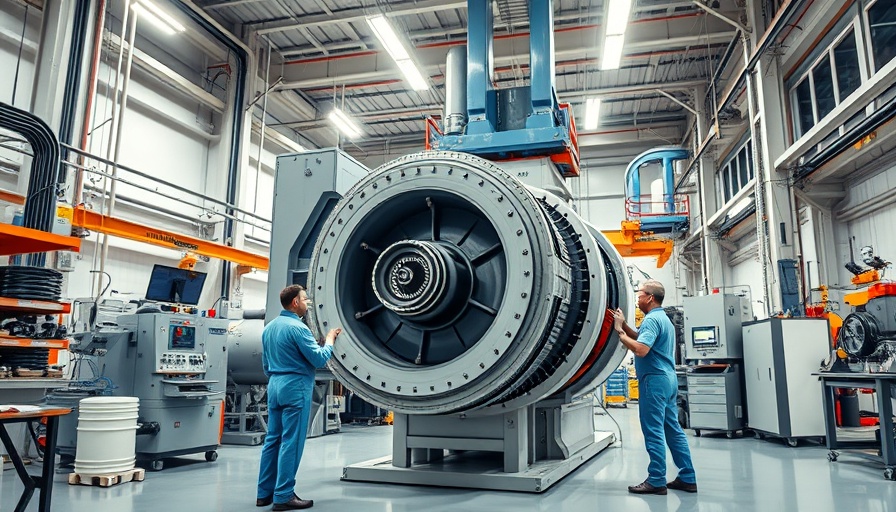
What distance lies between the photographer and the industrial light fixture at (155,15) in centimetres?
920

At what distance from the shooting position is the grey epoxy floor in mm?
3523

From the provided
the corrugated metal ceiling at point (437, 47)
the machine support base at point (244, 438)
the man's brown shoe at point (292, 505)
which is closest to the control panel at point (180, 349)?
the machine support base at point (244, 438)

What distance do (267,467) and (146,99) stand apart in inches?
363

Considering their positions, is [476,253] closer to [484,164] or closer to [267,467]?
[484,164]

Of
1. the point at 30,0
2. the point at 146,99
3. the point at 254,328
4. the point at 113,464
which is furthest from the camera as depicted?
the point at 146,99

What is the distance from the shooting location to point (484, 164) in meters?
3.40

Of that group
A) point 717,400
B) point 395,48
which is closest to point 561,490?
point 717,400

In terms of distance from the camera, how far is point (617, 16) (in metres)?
8.76

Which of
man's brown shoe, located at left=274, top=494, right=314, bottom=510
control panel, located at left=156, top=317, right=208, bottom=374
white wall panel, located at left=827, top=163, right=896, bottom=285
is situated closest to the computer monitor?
white wall panel, located at left=827, top=163, right=896, bottom=285

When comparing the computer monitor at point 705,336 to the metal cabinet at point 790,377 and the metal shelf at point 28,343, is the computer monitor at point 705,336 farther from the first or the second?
the metal shelf at point 28,343

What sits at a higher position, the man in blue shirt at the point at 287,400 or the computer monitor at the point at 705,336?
the computer monitor at the point at 705,336

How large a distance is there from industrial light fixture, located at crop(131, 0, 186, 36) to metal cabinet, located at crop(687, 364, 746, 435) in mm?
9036

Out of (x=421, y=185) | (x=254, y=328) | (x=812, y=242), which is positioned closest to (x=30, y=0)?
(x=254, y=328)

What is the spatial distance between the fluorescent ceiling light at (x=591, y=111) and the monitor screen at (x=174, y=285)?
30.9ft
